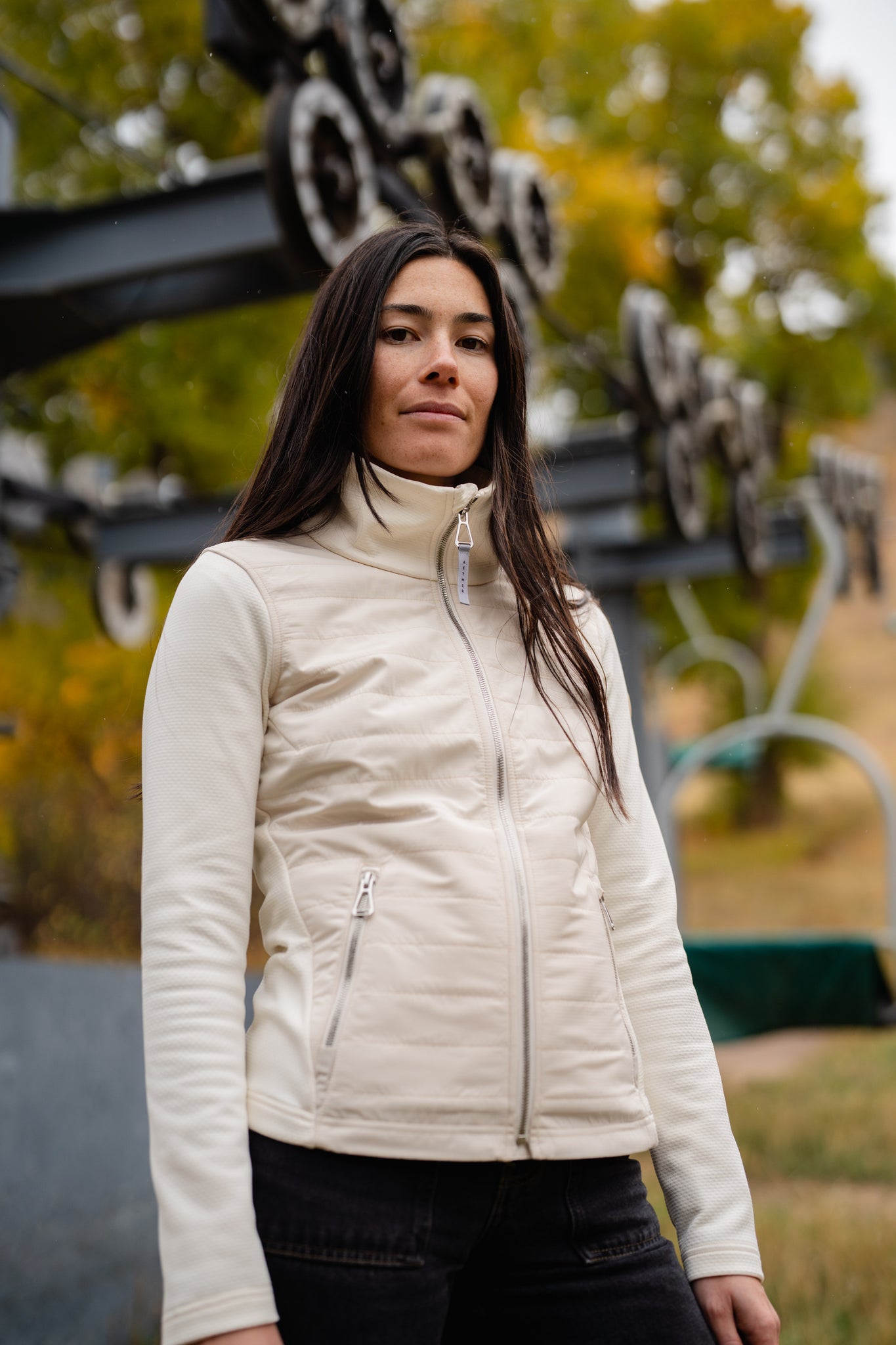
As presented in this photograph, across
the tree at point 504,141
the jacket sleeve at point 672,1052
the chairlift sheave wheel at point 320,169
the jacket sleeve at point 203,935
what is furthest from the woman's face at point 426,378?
the chairlift sheave wheel at point 320,169

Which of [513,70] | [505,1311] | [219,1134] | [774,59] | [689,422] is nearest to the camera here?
[219,1134]

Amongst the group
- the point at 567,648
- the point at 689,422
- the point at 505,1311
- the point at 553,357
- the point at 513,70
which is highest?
the point at 513,70

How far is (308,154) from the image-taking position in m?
2.70

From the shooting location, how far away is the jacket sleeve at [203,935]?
998 millimetres

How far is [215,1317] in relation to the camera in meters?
0.98

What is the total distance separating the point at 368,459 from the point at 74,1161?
7.90ft

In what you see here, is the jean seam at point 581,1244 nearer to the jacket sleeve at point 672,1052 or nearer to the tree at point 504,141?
the jacket sleeve at point 672,1052

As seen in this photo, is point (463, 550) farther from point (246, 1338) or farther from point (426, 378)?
point (246, 1338)

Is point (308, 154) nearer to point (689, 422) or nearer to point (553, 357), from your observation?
point (689, 422)

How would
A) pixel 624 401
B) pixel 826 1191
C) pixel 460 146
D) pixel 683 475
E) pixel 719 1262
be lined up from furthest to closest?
pixel 683 475, pixel 624 401, pixel 826 1191, pixel 460 146, pixel 719 1262

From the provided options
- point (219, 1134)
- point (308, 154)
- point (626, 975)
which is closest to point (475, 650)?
point (626, 975)

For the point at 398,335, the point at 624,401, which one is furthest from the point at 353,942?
the point at 624,401

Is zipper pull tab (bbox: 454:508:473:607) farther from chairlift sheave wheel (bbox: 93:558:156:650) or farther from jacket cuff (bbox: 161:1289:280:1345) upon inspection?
chairlift sheave wheel (bbox: 93:558:156:650)

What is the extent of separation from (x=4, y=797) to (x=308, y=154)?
4.50 m
